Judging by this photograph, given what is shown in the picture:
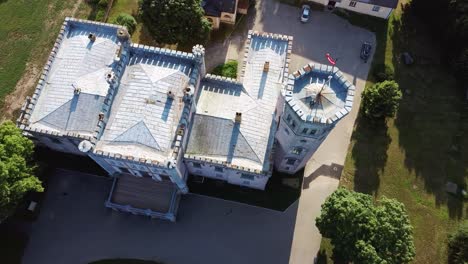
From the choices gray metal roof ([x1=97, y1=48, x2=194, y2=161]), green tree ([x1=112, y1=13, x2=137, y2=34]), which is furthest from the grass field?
green tree ([x1=112, y1=13, x2=137, y2=34])

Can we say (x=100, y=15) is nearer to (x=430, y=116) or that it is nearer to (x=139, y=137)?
(x=139, y=137)

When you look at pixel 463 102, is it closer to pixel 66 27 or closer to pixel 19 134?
pixel 66 27

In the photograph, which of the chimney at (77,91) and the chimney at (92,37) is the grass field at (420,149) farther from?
the chimney at (92,37)

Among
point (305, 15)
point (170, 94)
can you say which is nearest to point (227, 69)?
point (305, 15)

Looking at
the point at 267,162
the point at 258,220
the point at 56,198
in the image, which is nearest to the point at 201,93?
the point at 267,162

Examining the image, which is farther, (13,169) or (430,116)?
(430,116)

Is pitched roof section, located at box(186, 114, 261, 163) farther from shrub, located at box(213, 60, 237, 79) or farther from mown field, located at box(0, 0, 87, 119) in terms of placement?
mown field, located at box(0, 0, 87, 119)
